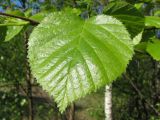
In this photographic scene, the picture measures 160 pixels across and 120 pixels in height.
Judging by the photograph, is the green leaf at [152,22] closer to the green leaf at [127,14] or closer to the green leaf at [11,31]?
the green leaf at [127,14]

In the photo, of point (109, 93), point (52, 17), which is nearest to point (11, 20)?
point (52, 17)

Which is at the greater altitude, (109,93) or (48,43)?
(48,43)

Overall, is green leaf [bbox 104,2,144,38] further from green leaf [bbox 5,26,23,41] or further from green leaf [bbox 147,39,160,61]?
green leaf [bbox 5,26,23,41]

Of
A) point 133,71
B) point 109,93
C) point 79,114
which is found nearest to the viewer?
point 109,93

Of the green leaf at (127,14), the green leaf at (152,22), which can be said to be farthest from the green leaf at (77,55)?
the green leaf at (152,22)

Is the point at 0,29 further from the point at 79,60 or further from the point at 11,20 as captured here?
the point at 79,60
